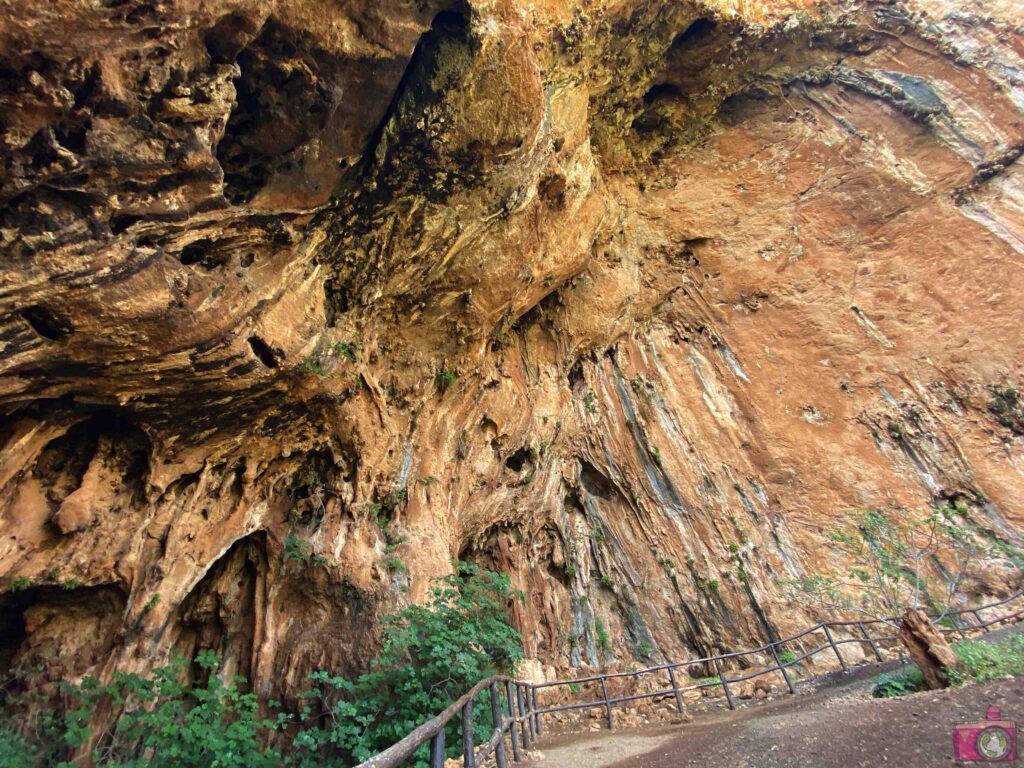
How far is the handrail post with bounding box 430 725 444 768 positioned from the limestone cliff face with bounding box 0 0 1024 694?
4.69 metres

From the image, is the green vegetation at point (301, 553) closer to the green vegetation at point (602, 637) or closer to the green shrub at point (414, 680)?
the green shrub at point (414, 680)

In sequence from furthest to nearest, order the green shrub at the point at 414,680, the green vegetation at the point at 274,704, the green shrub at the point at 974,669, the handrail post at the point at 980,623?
the handrail post at the point at 980,623 < the green shrub at the point at 414,680 < the green shrub at the point at 974,669 < the green vegetation at the point at 274,704

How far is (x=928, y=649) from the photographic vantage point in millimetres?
5543

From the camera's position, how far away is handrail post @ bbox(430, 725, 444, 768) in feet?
8.50

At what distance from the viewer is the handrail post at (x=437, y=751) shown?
2.59 m

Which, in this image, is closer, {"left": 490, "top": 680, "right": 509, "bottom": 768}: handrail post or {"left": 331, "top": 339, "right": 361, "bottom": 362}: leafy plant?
{"left": 490, "top": 680, "right": 509, "bottom": 768}: handrail post

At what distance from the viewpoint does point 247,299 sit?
19.8ft

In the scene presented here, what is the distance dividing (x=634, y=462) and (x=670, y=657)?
436 cm

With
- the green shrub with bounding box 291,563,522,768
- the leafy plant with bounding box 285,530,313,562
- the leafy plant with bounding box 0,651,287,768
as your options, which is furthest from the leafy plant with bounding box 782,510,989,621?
the leafy plant with bounding box 0,651,287,768

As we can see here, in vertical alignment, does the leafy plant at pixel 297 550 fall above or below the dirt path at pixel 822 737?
above

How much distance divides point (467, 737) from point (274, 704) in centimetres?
369

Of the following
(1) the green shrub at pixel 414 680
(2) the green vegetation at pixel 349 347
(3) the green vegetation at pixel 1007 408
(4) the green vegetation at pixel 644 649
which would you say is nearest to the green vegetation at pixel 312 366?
(2) the green vegetation at pixel 349 347

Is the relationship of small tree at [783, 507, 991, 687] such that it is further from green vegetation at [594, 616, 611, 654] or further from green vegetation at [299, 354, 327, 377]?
green vegetation at [299, 354, 327, 377]

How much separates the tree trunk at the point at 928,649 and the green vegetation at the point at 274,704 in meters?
4.59
